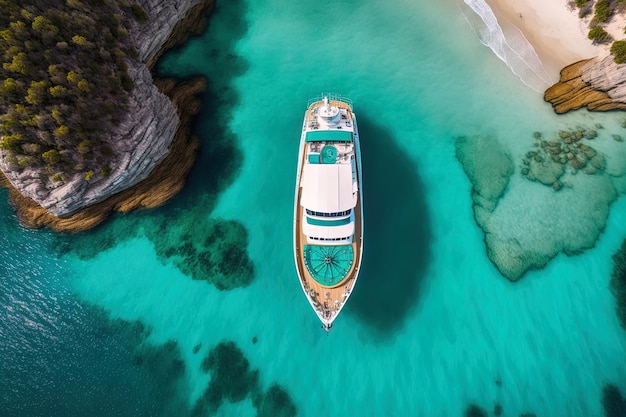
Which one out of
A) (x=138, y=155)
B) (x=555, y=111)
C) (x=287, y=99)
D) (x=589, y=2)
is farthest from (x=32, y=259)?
(x=589, y=2)

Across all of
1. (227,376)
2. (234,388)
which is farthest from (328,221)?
(234,388)

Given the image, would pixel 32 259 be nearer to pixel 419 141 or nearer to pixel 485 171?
pixel 419 141

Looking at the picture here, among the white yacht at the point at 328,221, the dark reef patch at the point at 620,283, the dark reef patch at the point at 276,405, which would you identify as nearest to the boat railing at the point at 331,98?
the white yacht at the point at 328,221

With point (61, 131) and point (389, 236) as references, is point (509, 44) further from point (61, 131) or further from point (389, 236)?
point (61, 131)

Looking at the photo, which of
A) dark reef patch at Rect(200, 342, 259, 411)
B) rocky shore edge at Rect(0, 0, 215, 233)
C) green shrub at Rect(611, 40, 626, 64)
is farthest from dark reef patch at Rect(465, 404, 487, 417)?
green shrub at Rect(611, 40, 626, 64)

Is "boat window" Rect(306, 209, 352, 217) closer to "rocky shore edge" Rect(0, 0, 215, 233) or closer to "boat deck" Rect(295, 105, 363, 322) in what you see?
"boat deck" Rect(295, 105, 363, 322)

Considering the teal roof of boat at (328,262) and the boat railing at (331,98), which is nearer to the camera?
the teal roof of boat at (328,262)

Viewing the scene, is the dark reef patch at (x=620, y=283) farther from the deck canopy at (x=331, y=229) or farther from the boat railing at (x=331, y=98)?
the boat railing at (x=331, y=98)

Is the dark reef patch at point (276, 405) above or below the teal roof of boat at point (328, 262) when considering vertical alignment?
below
